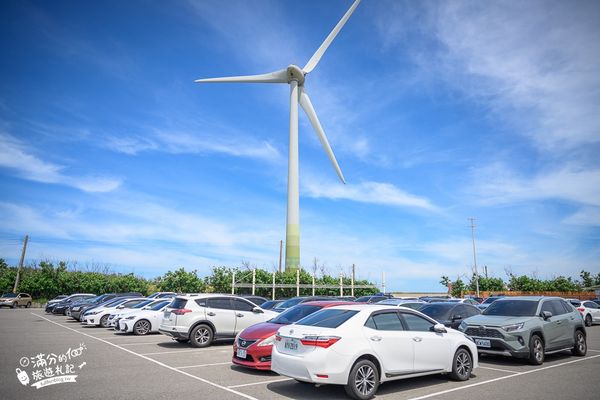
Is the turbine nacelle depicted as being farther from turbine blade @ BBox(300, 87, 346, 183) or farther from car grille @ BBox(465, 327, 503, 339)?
car grille @ BBox(465, 327, 503, 339)

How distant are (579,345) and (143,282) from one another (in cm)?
4757

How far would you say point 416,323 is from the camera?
25.9ft

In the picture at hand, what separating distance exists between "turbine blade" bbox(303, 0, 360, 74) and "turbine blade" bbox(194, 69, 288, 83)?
269cm

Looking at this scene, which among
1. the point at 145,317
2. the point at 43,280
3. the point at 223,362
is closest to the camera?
the point at 223,362

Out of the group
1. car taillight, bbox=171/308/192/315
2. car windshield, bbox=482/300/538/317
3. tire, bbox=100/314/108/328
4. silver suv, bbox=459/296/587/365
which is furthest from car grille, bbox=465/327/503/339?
tire, bbox=100/314/108/328

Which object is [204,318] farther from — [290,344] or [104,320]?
[104,320]

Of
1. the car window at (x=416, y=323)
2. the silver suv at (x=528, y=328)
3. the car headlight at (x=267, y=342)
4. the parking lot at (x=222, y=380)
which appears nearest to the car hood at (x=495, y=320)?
the silver suv at (x=528, y=328)

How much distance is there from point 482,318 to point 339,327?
6085mm

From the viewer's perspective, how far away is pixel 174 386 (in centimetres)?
762

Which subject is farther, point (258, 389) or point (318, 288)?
point (318, 288)

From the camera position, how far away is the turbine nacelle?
1792 inches

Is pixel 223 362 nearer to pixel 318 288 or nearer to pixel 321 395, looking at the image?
pixel 321 395

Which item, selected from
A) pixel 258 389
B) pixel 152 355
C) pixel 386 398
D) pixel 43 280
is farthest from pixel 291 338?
pixel 43 280

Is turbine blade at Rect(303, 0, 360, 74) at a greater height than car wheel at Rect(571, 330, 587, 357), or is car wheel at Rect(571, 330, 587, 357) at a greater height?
turbine blade at Rect(303, 0, 360, 74)
